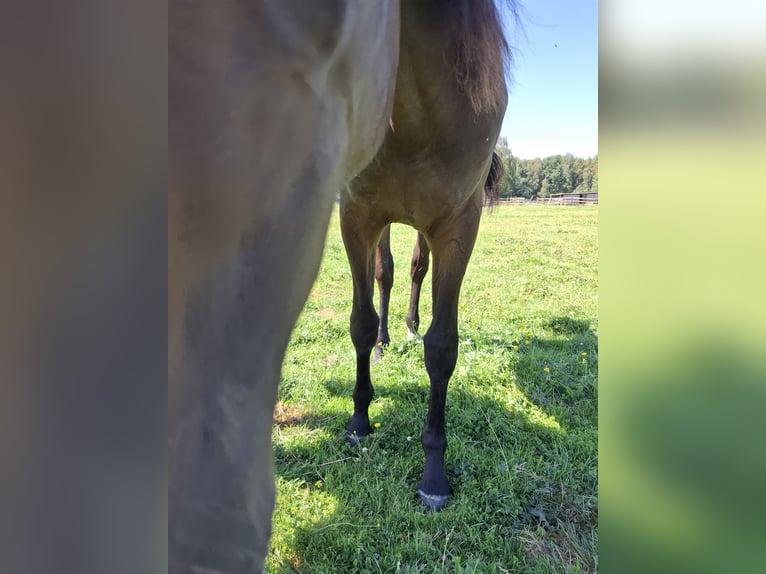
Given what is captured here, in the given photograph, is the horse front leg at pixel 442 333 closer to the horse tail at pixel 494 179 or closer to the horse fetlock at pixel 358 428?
the horse fetlock at pixel 358 428

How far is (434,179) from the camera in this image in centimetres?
168

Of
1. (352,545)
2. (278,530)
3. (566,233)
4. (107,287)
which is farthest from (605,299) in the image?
(566,233)

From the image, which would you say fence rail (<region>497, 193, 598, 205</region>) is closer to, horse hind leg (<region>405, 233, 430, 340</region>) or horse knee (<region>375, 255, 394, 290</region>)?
horse hind leg (<region>405, 233, 430, 340</region>)

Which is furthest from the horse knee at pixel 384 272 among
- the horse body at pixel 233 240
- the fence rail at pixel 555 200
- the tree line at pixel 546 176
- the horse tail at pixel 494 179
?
the fence rail at pixel 555 200

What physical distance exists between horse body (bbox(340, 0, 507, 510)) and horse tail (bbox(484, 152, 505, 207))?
Answer: 4.30ft

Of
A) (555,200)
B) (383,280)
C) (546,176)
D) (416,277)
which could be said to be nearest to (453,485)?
(383,280)

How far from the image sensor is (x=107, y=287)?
A: 0.34 m

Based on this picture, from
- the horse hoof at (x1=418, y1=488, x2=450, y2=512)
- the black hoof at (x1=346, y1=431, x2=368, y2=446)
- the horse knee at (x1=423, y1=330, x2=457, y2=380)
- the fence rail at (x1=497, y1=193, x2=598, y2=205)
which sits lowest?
the horse hoof at (x1=418, y1=488, x2=450, y2=512)

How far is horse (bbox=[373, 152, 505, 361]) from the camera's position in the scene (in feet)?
10.8

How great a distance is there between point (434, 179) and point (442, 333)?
71 centimetres

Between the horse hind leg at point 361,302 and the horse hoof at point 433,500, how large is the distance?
1.58 feet

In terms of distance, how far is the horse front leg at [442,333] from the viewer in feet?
6.30

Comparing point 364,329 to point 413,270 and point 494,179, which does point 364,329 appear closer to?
point 413,270

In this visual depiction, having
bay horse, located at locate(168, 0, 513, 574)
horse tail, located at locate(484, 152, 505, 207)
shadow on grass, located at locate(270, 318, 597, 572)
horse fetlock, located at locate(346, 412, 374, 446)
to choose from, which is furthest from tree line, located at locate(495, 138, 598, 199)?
bay horse, located at locate(168, 0, 513, 574)
